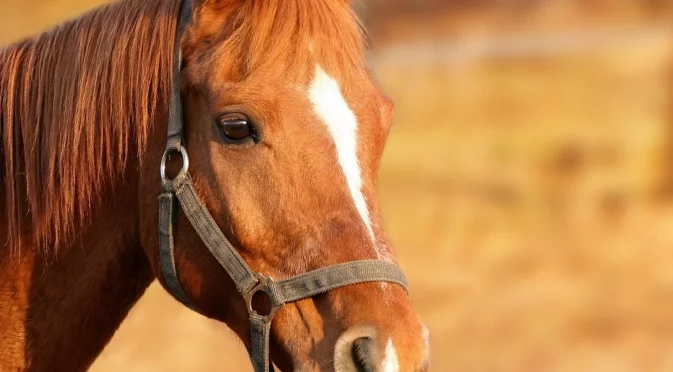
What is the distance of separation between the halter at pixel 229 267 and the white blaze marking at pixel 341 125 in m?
0.13

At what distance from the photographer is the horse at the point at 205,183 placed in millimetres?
2703

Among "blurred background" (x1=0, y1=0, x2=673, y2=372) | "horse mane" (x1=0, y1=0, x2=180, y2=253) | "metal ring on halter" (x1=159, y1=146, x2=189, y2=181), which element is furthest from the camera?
"blurred background" (x1=0, y1=0, x2=673, y2=372)

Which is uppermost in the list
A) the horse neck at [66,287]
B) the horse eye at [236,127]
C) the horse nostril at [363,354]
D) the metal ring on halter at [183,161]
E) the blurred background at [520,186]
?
the horse eye at [236,127]

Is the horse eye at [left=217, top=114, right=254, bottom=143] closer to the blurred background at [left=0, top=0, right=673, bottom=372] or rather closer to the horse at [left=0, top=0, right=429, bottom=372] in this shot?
the horse at [left=0, top=0, right=429, bottom=372]

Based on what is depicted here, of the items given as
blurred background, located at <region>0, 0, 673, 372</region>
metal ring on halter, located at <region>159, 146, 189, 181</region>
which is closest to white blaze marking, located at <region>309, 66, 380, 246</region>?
metal ring on halter, located at <region>159, 146, 189, 181</region>

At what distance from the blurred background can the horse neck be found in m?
3.62

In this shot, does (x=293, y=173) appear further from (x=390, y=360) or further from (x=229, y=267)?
(x=390, y=360)

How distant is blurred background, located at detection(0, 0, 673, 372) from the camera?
379 inches

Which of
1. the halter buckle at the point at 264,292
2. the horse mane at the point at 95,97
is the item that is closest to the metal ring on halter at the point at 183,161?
the horse mane at the point at 95,97

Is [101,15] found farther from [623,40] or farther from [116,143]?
[623,40]

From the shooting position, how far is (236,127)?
2783mm

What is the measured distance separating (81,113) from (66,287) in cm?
56

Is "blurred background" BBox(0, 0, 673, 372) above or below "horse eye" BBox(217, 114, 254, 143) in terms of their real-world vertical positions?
below

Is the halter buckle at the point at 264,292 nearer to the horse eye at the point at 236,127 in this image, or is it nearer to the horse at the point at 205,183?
the horse at the point at 205,183
